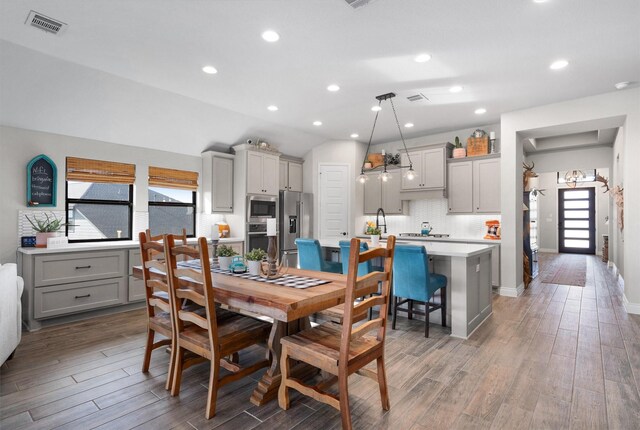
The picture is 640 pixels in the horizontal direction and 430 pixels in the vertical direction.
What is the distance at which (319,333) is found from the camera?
2.12 metres

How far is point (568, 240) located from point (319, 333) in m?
11.9

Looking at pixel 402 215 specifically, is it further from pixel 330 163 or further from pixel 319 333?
pixel 319 333

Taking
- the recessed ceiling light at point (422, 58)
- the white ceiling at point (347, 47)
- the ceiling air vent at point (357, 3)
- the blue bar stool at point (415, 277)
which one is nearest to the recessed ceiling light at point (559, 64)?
the white ceiling at point (347, 47)

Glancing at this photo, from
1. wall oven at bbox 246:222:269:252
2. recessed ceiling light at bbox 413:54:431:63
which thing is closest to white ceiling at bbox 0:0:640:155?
recessed ceiling light at bbox 413:54:431:63

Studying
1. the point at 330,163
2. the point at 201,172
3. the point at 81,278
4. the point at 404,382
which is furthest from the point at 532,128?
the point at 81,278

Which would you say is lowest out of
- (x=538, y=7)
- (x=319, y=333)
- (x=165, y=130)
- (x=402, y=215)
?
(x=319, y=333)

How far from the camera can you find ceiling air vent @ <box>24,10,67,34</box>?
261cm

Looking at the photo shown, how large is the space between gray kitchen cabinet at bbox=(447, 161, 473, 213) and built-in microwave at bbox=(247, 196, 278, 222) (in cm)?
304

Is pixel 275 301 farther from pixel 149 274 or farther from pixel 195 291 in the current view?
pixel 149 274

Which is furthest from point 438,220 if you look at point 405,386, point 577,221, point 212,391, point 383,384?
point 577,221

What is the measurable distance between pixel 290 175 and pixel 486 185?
3421 mm

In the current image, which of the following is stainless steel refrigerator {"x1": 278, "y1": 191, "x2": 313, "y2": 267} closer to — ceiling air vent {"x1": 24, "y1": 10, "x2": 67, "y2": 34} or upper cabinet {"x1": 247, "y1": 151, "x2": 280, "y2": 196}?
upper cabinet {"x1": 247, "y1": 151, "x2": 280, "y2": 196}

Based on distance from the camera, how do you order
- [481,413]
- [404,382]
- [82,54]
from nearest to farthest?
[481,413]
[404,382]
[82,54]

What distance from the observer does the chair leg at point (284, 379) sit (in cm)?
202
